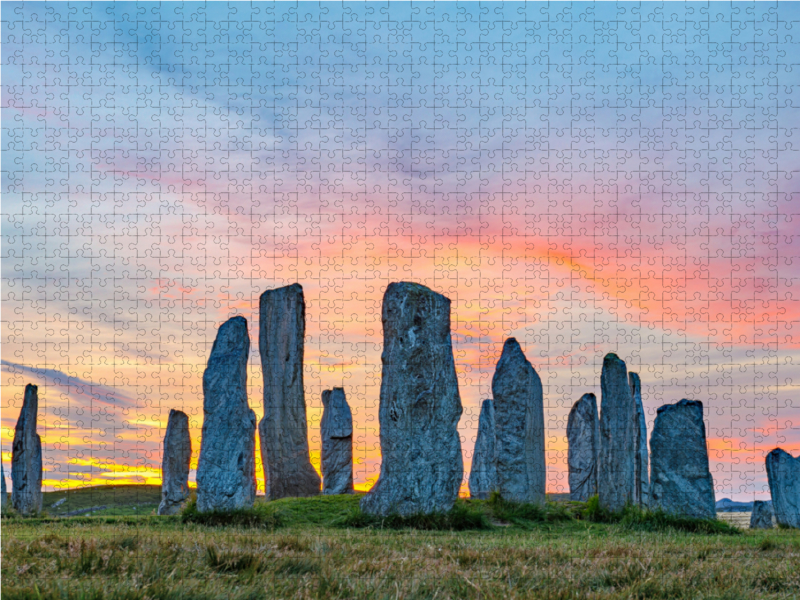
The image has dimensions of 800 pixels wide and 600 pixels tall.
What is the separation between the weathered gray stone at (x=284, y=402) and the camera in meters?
24.3

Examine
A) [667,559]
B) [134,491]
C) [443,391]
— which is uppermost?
[443,391]

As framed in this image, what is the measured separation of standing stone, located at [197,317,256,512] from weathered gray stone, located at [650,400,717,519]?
340 inches

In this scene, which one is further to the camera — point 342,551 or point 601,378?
point 601,378

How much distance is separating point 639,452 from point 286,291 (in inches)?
461

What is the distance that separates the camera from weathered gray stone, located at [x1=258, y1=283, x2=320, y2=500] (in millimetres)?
24266

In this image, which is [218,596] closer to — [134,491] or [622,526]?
[622,526]

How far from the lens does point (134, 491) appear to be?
43.1 metres

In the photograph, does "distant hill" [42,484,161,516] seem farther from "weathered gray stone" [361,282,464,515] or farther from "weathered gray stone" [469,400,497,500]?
"weathered gray stone" [361,282,464,515]

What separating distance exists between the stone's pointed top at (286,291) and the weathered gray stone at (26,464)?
7412 mm

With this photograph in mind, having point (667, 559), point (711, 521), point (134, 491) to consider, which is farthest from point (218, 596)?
point (134, 491)

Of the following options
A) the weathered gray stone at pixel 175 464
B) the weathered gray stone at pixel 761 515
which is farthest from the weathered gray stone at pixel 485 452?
the weathered gray stone at pixel 175 464

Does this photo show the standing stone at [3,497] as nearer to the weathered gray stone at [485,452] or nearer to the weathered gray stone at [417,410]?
the weathered gray stone at [417,410]

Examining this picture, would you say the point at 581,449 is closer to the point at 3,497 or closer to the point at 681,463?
the point at 681,463

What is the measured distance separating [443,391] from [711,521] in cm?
603
